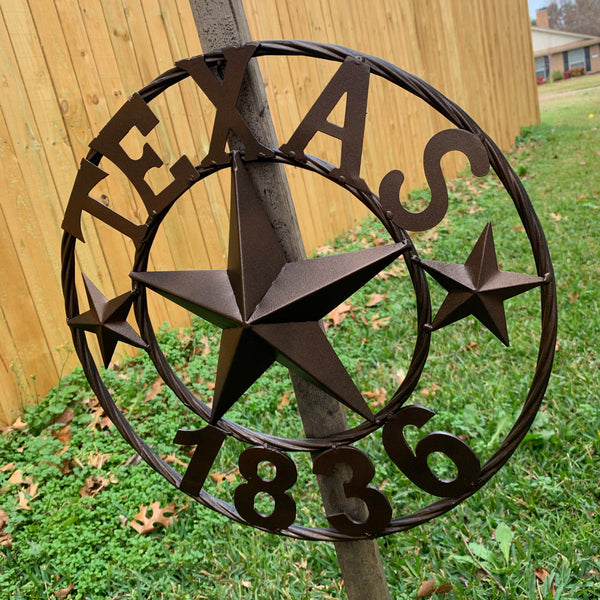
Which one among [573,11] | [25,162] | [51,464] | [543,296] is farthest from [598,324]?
[573,11]

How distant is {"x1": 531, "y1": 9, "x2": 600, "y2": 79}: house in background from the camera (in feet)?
104

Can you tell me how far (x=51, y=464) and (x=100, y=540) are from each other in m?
0.49

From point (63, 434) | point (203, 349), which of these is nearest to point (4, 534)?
point (63, 434)

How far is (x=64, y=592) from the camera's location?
2074 millimetres

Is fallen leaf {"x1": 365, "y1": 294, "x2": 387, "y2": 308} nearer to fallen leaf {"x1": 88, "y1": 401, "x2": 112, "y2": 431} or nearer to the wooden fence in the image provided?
the wooden fence

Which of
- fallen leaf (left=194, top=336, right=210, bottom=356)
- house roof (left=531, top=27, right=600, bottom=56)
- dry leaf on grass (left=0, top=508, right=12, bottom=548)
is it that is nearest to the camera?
dry leaf on grass (left=0, top=508, right=12, bottom=548)

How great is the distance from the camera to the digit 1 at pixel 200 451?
1445mm

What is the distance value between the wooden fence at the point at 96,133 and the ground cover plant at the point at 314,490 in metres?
0.38

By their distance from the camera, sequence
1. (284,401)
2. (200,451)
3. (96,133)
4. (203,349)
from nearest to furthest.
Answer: (200,451), (284,401), (96,133), (203,349)

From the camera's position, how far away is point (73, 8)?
9.89 ft

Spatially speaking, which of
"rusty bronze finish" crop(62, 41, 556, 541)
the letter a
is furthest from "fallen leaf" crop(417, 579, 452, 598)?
the letter a

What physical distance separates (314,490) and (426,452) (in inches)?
47.2

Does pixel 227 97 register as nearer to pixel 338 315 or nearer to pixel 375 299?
pixel 338 315

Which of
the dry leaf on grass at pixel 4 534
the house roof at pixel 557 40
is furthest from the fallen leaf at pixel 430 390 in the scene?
the house roof at pixel 557 40
